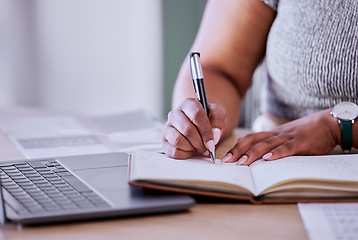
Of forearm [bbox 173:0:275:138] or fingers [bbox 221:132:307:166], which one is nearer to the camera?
fingers [bbox 221:132:307:166]

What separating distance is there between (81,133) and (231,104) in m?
0.33

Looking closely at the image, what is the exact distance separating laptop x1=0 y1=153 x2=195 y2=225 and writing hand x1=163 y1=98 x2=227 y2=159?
8cm

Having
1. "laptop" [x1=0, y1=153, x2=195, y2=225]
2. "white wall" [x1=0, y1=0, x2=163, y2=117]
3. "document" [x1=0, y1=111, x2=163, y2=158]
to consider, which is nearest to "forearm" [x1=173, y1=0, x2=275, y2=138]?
"document" [x1=0, y1=111, x2=163, y2=158]

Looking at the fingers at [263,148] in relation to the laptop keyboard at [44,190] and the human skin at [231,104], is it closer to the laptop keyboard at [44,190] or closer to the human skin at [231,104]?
the human skin at [231,104]

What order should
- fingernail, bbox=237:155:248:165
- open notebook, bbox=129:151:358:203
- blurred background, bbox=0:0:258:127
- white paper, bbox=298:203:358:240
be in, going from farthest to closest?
1. blurred background, bbox=0:0:258:127
2. fingernail, bbox=237:155:248:165
3. open notebook, bbox=129:151:358:203
4. white paper, bbox=298:203:358:240

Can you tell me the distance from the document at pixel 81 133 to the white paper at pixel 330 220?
418mm

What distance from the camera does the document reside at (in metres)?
1.07

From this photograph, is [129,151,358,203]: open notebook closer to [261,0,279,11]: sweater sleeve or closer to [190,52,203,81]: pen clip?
[190,52,203,81]: pen clip

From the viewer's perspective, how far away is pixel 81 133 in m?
1.21

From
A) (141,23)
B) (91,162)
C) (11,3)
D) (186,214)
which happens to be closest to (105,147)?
(91,162)

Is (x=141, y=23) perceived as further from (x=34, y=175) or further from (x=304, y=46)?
(x=34, y=175)

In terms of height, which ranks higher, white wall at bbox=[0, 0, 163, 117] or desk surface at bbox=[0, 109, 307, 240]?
white wall at bbox=[0, 0, 163, 117]

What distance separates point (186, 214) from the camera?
707mm

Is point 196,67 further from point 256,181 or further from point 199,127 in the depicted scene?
point 256,181
